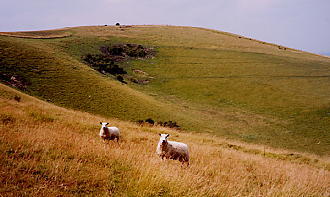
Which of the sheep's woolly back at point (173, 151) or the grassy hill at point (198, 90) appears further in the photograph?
the grassy hill at point (198, 90)

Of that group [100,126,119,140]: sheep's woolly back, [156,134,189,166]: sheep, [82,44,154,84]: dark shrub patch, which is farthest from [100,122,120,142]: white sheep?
[82,44,154,84]: dark shrub patch

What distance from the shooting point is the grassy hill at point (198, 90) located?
1135 inches

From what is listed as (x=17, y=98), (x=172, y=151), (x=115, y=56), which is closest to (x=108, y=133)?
(x=172, y=151)

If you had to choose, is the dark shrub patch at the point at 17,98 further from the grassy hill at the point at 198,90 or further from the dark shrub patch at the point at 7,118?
the dark shrub patch at the point at 7,118

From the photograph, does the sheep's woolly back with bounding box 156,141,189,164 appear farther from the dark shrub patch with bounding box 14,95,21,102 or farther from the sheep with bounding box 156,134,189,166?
the dark shrub patch with bounding box 14,95,21,102

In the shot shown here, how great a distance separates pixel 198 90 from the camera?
48.3m

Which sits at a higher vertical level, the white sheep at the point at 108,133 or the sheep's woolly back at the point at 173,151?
the sheep's woolly back at the point at 173,151

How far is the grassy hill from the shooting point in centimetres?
2883

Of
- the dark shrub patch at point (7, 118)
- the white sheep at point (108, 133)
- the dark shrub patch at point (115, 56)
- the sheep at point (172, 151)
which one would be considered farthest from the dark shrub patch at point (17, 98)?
the dark shrub patch at point (115, 56)

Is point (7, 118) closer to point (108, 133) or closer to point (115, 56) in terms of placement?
Result: point (108, 133)

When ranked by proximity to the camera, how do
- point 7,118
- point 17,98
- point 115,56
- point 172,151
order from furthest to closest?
point 115,56, point 17,98, point 7,118, point 172,151

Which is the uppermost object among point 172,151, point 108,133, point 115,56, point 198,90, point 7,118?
point 115,56

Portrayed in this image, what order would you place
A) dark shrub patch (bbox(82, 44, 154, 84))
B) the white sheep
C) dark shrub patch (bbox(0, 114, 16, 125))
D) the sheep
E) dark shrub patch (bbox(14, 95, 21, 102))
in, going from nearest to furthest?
the sheep < dark shrub patch (bbox(0, 114, 16, 125)) < the white sheep < dark shrub patch (bbox(14, 95, 21, 102)) < dark shrub patch (bbox(82, 44, 154, 84))

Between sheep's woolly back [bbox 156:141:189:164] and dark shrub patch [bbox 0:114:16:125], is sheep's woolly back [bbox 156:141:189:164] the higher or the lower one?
the lower one
